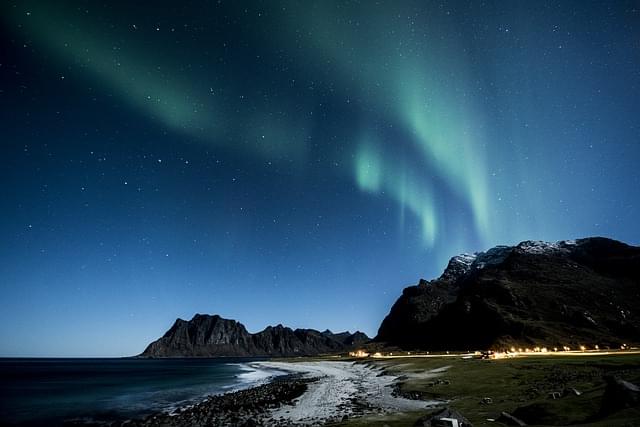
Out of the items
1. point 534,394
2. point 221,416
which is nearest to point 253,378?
point 221,416

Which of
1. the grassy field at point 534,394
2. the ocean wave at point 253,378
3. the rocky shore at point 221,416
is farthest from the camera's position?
the ocean wave at point 253,378

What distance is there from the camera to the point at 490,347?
452ft

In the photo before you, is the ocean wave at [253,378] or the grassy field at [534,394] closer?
the grassy field at [534,394]

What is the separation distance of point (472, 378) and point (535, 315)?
149 metres

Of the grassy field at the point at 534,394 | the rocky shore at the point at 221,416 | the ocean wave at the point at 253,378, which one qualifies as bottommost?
the ocean wave at the point at 253,378

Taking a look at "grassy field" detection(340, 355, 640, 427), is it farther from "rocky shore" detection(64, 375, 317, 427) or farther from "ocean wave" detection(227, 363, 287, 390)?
"ocean wave" detection(227, 363, 287, 390)

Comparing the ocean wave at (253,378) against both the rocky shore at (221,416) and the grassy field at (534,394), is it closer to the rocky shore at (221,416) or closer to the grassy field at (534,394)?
the rocky shore at (221,416)

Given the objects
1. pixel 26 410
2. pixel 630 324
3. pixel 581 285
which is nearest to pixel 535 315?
pixel 630 324

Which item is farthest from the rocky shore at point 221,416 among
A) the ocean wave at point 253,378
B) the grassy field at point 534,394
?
the ocean wave at point 253,378

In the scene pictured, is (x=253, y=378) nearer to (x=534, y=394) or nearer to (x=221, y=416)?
(x=221, y=416)

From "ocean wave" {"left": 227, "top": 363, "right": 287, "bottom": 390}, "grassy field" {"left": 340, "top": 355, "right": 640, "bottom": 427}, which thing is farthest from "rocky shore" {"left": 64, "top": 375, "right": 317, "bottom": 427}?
"ocean wave" {"left": 227, "top": 363, "right": 287, "bottom": 390}

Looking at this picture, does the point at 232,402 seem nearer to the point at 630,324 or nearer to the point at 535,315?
the point at 535,315

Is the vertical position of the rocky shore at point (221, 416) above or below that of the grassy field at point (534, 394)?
below

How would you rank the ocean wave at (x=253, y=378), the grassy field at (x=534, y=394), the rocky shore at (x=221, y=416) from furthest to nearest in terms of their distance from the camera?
the ocean wave at (x=253, y=378)
the rocky shore at (x=221, y=416)
the grassy field at (x=534, y=394)
